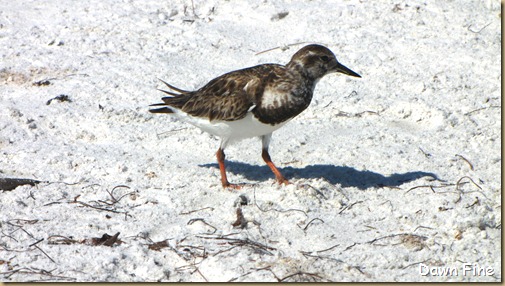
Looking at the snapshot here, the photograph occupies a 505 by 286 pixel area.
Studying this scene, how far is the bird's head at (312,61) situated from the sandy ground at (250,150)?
32.2 inches

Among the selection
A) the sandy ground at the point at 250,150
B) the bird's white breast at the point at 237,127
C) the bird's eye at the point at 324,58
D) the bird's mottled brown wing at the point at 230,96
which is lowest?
the sandy ground at the point at 250,150

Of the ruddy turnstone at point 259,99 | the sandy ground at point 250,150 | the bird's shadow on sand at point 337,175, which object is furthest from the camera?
the bird's shadow on sand at point 337,175

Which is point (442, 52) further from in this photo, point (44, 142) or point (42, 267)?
point (42, 267)

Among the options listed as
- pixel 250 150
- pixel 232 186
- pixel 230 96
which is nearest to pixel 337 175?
pixel 232 186

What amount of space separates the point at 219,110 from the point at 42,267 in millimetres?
1981

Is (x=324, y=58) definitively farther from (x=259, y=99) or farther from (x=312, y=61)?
(x=259, y=99)

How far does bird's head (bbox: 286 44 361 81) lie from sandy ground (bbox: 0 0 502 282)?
0.82 meters

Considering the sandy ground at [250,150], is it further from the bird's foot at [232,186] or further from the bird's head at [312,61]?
the bird's head at [312,61]

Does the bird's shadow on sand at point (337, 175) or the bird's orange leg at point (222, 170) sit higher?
the bird's orange leg at point (222, 170)

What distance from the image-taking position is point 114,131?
7023 mm

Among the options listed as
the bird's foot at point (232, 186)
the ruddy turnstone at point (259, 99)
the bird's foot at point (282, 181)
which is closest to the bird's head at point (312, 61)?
the ruddy turnstone at point (259, 99)

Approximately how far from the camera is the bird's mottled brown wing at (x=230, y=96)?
5.95 metres

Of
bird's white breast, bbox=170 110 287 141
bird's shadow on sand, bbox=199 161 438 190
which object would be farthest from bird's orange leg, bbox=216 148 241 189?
bird's shadow on sand, bbox=199 161 438 190

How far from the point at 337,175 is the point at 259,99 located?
95 centimetres
